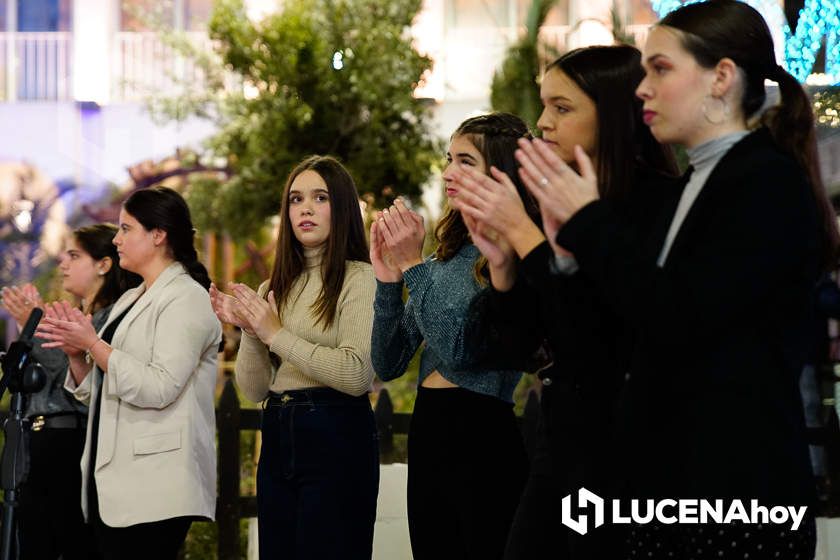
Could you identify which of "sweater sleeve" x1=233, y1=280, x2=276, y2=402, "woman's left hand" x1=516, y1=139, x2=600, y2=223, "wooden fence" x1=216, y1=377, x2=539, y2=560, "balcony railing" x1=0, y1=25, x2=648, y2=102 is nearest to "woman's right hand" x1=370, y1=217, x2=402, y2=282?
"sweater sleeve" x1=233, y1=280, x2=276, y2=402

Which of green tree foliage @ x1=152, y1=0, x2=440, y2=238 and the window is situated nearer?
green tree foliage @ x1=152, y1=0, x2=440, y2=238

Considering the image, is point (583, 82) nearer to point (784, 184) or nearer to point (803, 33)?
point (784, 184)

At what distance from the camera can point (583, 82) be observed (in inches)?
73.7

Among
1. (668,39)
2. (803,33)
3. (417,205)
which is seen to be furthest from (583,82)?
(417,205)

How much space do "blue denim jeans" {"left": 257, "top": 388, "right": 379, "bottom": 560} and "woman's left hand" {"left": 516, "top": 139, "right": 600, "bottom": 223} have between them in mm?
1364

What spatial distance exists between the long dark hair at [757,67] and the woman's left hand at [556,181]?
23cm

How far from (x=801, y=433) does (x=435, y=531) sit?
110cm

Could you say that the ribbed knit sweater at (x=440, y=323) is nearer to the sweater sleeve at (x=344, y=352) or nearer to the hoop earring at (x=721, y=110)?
the sweater sleeve at (x=344, y=352)

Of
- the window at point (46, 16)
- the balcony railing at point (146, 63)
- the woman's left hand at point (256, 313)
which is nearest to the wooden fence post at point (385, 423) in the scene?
the woman's left hand at point (256, 313)

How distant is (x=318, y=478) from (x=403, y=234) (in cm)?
72

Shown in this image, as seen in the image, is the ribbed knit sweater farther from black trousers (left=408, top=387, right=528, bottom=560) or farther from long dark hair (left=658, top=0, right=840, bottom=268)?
long dark hair (left=658, top=0, right=840, bottom=268)

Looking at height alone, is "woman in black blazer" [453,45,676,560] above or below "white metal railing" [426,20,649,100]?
below

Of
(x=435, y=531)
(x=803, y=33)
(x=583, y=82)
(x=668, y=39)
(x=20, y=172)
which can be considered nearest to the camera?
(x=668, y=39)

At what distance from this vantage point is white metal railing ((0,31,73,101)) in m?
9.48
